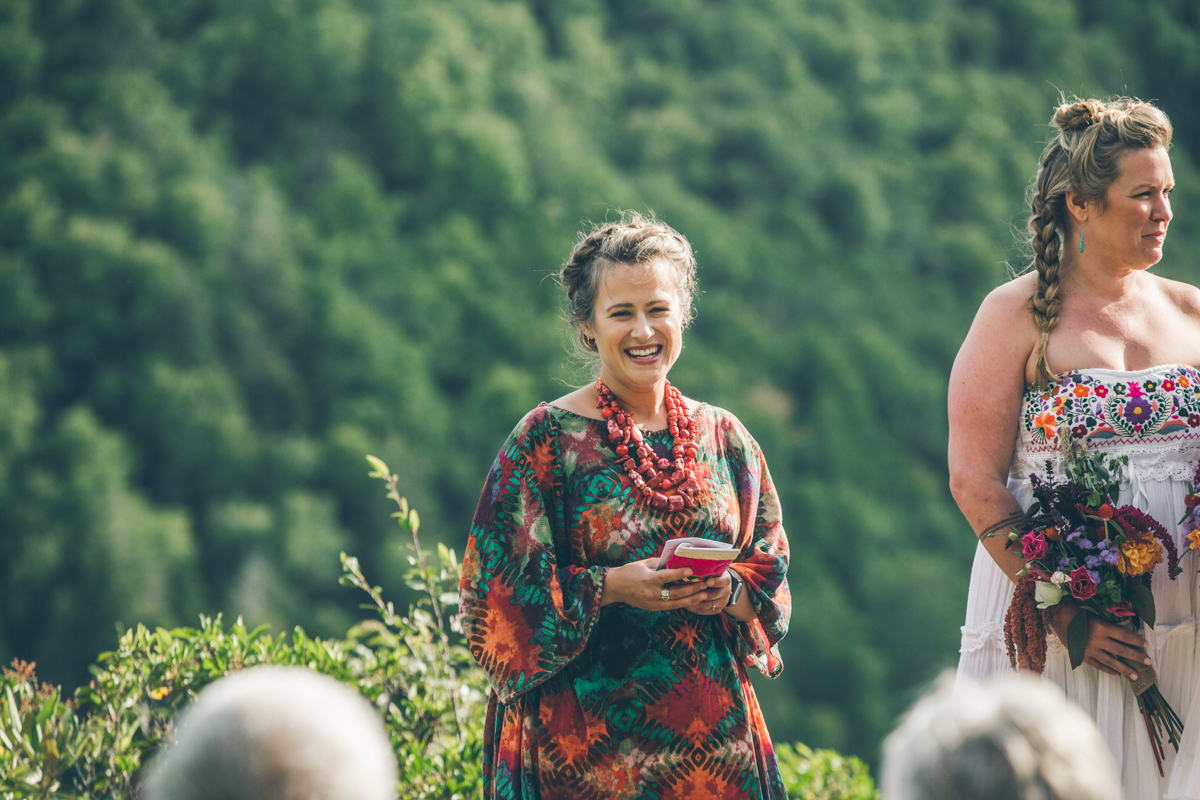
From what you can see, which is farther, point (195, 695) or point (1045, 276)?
point (195, 695)

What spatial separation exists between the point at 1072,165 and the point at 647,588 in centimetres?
174

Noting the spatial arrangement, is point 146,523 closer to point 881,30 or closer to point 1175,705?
point 1175,705

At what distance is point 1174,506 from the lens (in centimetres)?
290

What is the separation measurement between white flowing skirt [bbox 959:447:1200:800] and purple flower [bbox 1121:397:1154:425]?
0.10m

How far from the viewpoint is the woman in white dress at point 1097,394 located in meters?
2.88

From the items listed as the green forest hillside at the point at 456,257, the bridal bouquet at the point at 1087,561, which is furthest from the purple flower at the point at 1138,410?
the green forest hillside at the point at 456,257

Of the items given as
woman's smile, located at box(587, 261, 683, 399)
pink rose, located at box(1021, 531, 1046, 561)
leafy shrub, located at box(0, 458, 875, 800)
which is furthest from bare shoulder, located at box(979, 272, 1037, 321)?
leafy shrub, located at box(0, 458, 875, 800)

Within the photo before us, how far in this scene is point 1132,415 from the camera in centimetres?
288

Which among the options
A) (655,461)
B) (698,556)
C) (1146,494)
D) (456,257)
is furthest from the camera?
(456,257)

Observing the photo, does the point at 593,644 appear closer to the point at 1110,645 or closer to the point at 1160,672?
the point at 1110,645

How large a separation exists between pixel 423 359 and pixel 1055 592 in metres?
10.7

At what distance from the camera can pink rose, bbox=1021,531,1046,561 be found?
2.76 m

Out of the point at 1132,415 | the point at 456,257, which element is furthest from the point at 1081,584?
the point at 456,257

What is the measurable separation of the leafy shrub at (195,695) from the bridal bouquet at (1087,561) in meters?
1.73
